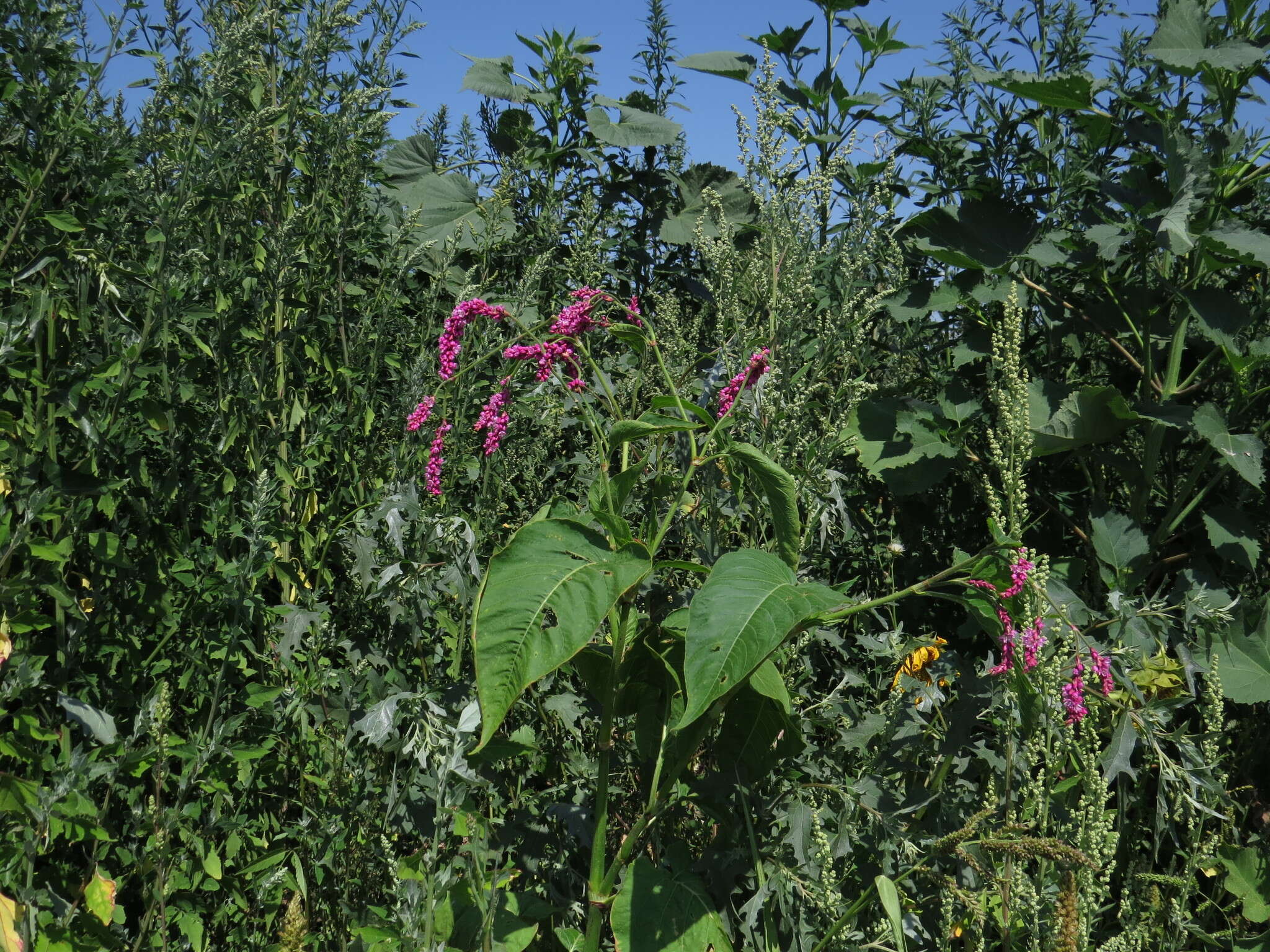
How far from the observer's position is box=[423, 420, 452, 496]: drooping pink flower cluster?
88.1 inches

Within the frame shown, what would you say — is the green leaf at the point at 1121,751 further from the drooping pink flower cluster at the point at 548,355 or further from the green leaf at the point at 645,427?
the drooping pink flower cluster at the point at 548,355

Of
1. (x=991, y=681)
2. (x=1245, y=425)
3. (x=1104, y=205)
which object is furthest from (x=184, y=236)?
(x=1245, y=425)

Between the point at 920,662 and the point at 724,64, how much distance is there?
103 inches

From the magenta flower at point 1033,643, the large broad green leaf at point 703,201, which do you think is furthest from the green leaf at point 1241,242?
the large broad green leaf at point 703,201

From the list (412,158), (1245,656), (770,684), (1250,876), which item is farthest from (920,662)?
(412,158)

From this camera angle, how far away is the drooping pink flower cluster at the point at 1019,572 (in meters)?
1.64

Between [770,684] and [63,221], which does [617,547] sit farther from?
[63,221]

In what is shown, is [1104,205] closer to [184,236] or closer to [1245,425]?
[1245,425]

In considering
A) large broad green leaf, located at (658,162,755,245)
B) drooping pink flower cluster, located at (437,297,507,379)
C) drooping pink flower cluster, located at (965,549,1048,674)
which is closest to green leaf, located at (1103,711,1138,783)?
drooping pink flower cluster, located at (965,549,1048,674)

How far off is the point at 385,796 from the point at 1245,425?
260cm

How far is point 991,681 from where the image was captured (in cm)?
221

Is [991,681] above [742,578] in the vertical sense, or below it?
below

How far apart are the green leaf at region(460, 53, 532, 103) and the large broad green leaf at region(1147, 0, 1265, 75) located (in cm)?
238

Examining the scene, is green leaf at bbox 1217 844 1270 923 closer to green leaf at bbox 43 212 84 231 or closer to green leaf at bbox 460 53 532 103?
green leaf at bbox 43 212 84 231
